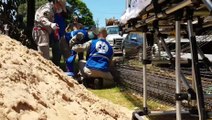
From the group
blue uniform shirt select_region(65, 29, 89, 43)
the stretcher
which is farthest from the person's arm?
the stretcher

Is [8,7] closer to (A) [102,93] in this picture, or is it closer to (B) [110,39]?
(A) [102,93]

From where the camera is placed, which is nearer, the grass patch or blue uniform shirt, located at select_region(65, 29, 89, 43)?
the grass patch

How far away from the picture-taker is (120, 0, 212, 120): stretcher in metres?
3.29

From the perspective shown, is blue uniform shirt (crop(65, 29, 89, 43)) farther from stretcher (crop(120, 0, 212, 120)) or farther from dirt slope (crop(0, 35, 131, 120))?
dirt slope (crop(0, 35, 131, 120))

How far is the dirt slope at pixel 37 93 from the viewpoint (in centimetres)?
350

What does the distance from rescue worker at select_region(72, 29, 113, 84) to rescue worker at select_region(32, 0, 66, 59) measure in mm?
769

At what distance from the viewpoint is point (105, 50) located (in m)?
9.54

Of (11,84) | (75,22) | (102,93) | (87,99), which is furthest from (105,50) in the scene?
(11,84)

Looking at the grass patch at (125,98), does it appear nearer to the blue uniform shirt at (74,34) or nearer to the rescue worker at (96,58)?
the rescue worker at (96,58)

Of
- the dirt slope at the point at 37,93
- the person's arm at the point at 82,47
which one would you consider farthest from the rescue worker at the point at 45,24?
the dirt slope at the point at 37,93

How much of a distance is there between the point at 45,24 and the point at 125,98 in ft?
7.36

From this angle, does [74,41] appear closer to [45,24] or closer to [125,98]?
[45,24]

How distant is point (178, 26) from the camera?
11.6 feet

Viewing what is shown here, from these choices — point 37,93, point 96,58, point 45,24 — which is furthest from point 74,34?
point 37,93
